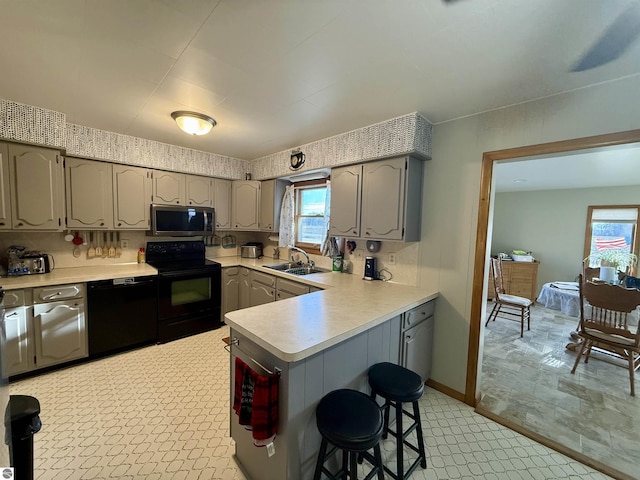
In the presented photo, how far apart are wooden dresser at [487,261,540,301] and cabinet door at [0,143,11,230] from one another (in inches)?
266

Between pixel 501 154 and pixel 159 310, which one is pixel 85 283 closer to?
pixel 159 310

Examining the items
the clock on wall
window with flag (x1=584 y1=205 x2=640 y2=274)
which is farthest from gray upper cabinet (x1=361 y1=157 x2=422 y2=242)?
window with flag (x1=584 y1=205 x2=640 y2=274)

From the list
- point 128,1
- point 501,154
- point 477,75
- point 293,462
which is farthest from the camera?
point 501,154

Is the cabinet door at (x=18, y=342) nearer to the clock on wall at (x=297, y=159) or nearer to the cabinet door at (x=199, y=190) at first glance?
the cabinet door at (x=199, y=190)

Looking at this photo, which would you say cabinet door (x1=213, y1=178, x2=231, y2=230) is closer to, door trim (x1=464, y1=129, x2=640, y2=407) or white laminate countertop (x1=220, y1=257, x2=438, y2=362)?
white laminate countertop (x1=220, y1=257, x2=438, y2=362)

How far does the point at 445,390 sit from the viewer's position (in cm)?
235

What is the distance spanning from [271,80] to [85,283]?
2598 millimetres

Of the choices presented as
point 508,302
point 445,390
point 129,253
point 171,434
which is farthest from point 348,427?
point 508,302

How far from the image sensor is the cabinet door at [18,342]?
221cm

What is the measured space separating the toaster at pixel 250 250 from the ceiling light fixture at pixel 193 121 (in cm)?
212

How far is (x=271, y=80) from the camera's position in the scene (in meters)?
1.73

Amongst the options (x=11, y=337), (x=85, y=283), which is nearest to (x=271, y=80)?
(x=85, y=283)

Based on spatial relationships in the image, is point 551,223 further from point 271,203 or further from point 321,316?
point 321,316

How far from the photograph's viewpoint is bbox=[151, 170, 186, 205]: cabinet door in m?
3.26
